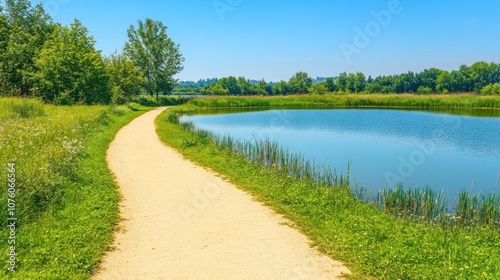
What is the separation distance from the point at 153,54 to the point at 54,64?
28.0 meters

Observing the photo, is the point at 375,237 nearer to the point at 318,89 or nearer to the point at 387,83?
the point at 318,89

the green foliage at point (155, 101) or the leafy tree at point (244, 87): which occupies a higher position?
the leafy tree at point (244, 87)

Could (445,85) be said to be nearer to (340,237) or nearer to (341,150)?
(341,150)

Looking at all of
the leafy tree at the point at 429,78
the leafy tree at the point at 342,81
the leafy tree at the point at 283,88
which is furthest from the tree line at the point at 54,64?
the leafy tree at the point at 429,78

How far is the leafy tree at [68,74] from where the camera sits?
30312mm

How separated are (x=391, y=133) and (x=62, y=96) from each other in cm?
2700

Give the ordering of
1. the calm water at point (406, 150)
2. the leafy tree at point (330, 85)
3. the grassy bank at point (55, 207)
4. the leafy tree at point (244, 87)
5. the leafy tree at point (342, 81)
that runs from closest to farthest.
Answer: the grassy bank at point (55, 207), the calm water at point (406, 150), the leafy tree at point (330, 85), the leafy tree at point (342, 81), the leafy tree at point (244, 87)

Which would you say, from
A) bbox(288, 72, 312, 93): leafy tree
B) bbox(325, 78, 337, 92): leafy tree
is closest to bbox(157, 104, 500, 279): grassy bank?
bbox(288, 72, 312, 93): leafy tree

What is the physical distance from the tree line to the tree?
10418mm

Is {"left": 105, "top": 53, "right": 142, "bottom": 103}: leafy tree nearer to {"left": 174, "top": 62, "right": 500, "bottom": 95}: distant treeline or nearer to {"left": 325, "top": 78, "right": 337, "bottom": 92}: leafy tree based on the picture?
{"left": 174, "top": 62, "right": 500, "bottom": 95}: distant treeline

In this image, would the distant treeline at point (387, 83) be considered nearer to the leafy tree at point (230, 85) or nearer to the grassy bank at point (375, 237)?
the leafy tree at point (230, 85)

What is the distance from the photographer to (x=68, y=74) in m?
31.6

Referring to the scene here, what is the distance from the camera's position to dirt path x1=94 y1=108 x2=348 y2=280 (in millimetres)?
4949

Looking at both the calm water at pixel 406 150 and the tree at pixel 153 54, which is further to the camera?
the tree at pixel 153 54
